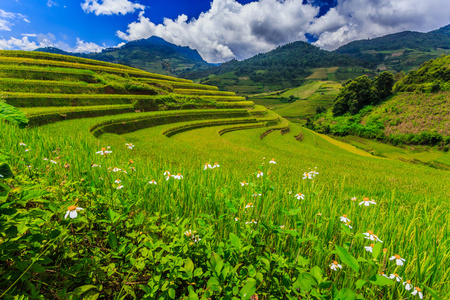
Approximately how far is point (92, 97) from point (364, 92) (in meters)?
62.4

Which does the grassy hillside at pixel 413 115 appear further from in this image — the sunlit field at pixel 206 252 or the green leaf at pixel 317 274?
the green leaf at pixel 317 274

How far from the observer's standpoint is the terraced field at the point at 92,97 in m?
15.3

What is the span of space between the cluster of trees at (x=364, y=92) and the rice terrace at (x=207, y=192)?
36 cm

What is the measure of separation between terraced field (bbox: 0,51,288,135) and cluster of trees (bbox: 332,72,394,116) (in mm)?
38473

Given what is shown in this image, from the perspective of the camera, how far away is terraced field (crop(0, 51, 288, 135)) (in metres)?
15.3

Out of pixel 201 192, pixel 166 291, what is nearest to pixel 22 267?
pixel 166 291

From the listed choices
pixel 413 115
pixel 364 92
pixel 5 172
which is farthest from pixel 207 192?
pixel 364 92

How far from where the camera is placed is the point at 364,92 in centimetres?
5250

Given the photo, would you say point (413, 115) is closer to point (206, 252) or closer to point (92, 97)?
point (206, 252)

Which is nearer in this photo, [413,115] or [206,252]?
[206,252]

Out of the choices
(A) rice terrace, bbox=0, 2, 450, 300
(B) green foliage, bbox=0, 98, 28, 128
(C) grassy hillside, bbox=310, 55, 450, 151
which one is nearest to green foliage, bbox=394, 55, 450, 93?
(C) grassy hillside, bbox=310, 55, 450, 151

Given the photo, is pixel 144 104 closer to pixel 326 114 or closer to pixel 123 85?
pixel 123 85

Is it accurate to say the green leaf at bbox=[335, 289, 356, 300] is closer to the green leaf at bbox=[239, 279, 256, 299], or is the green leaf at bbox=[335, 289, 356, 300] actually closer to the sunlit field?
the sunlit field

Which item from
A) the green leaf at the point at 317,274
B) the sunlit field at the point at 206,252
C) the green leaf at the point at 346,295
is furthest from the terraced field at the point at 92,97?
the green leaf at the point at 346,295
